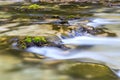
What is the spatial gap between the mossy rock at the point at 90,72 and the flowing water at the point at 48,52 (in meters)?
0.09

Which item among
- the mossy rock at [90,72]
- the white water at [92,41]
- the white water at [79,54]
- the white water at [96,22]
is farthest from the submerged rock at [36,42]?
the white water at [96,22]

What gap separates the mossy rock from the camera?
5227 mm

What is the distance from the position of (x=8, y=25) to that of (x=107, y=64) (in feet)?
14.3

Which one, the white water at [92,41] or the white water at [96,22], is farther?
the white water at [96,22]

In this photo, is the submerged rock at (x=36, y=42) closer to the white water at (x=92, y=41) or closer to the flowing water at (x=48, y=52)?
the flowing water at (x=48, y=52)

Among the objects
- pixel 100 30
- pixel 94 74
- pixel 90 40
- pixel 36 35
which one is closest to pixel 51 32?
pixel 36 35

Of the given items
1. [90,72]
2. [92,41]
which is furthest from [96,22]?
[90,72]

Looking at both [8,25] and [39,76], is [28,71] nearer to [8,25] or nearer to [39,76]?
[39,76]

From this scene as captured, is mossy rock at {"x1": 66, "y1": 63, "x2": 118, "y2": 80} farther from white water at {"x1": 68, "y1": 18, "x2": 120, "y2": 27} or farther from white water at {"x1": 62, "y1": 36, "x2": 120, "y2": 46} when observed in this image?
white water at {"x1": 68, "y1": 18, "x2": 120, "y2": 27}

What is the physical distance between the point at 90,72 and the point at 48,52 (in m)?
1.63

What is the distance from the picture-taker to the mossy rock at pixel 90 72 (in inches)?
206

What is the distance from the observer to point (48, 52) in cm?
680

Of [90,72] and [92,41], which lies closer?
[90,72]

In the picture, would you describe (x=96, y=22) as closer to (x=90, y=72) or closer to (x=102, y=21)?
(x=102, y=21)
